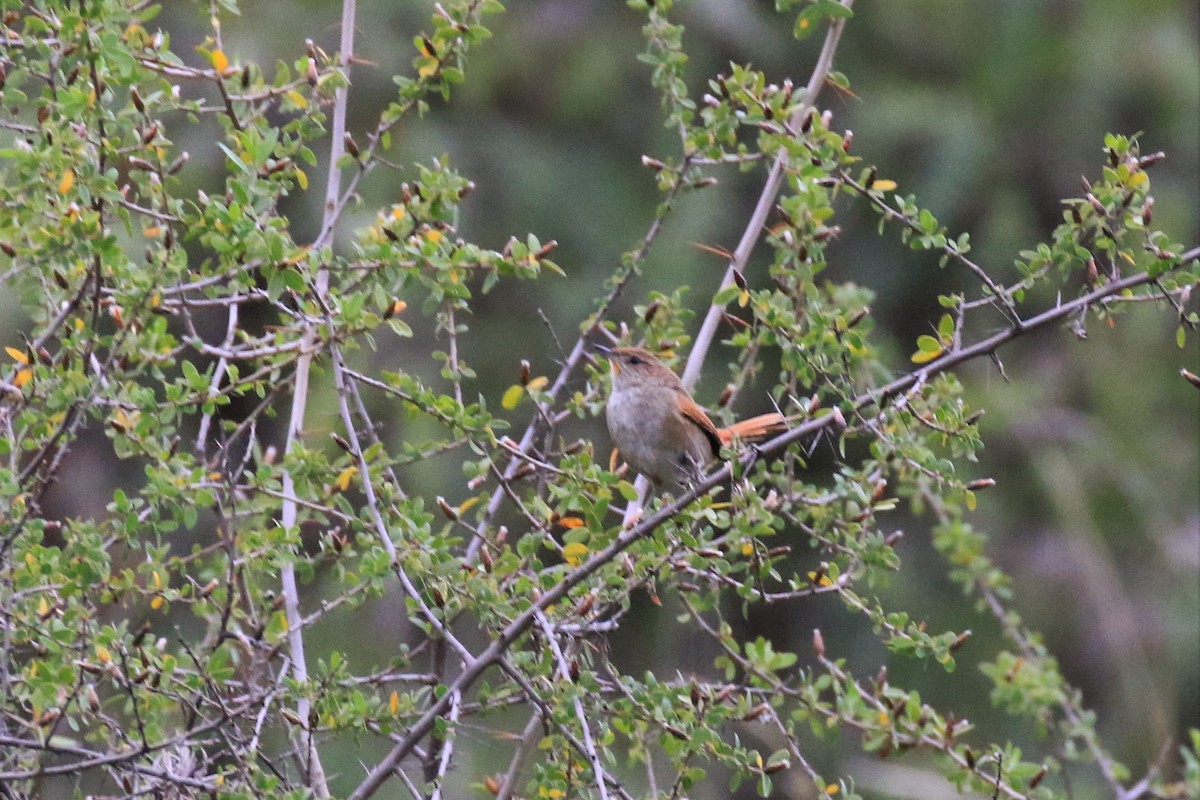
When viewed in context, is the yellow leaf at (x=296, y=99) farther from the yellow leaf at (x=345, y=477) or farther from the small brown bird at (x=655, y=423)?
the small brown bird at (x=655, y=423)

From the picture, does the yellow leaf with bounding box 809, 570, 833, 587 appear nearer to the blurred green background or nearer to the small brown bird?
the small brown bird

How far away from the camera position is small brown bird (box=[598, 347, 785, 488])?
3816mm

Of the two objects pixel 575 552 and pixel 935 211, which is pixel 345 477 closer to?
pixel 575 552

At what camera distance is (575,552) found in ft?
8.67

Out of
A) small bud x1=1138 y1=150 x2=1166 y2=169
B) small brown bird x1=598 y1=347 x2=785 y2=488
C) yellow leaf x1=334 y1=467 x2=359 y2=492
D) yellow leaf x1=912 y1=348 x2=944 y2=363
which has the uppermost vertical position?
small bud x1=1138 y1=150 x2=1166 y2=169

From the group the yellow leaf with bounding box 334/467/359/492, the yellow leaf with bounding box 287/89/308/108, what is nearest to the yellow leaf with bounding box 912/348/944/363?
the yellow leaf with bounding box 334/467/359/492

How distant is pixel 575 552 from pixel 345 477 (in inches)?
17.6

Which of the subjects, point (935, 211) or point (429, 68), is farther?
point (935, 211)

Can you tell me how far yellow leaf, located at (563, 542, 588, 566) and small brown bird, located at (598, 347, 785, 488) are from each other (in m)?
1.13

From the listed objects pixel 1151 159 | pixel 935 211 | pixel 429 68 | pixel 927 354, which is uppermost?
pixel 935 211

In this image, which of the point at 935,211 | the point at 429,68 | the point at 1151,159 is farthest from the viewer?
the point at 935,211

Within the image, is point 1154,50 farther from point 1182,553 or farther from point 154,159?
point 154,159

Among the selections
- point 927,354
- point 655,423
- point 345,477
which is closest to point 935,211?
point 655,423

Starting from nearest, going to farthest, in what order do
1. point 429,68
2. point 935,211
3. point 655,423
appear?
1. point 429,68
2. point 655,423
3. point 935,211
